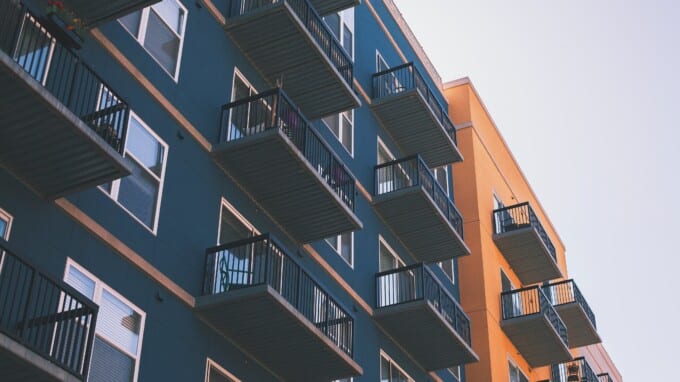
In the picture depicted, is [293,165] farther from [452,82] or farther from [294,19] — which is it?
[452,82]

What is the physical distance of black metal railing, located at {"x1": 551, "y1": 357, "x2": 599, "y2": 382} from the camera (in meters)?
39.1

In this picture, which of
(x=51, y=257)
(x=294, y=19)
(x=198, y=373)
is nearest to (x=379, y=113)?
(x=294, y=19)

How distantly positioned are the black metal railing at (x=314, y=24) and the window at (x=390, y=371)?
714cm

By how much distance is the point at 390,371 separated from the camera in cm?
2589

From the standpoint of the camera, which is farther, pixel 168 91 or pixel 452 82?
pixel 452 82

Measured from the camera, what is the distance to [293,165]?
20953 millimetres

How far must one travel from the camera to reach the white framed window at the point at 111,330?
15.6 metres

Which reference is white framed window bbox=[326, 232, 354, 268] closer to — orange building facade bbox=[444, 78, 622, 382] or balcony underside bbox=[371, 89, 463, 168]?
balcony underside bbox=[371, 89, 463, 168]

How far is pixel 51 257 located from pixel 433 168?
19.4 m

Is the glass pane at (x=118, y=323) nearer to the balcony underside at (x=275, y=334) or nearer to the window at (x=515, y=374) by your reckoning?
the balcony underside at (x=275, y=334)

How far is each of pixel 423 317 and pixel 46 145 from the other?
13254mm

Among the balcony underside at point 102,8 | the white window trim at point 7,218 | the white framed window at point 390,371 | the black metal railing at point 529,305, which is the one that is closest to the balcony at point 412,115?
the black metal railing at point 529,305

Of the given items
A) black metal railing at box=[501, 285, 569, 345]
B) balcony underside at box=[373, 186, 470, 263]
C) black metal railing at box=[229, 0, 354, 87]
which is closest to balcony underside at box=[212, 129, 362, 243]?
black metal railing at box=[229, 0, 354, 87]

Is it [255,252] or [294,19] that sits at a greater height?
[294,19]
